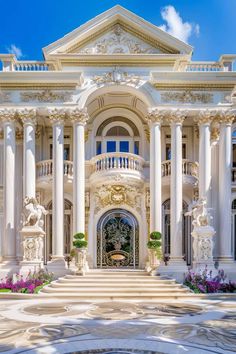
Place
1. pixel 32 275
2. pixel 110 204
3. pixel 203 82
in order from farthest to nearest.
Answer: pixel 110 204 → pixel 203 82 → pixel 32 275

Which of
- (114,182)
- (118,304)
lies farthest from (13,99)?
(118,304)

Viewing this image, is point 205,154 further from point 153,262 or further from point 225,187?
point 153,262

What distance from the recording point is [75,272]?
18.9 metres

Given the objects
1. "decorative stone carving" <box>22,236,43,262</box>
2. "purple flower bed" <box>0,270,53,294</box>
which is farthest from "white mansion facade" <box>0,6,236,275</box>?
"purple flower bed" <box>0,270,53,294</box>

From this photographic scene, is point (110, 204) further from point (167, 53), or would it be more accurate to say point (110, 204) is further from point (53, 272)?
point (167, 53)

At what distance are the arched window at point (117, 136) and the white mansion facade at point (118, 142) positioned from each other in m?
0.06

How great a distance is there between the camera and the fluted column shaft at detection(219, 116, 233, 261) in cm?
2033

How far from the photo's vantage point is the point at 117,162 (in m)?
21.3

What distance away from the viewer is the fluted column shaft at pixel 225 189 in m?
20.3

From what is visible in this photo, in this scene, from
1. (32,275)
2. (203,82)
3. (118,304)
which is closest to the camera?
(118,304)

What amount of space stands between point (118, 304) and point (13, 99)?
11009 mm

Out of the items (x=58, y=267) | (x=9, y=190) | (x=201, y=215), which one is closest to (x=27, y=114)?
(x=9, y=190)

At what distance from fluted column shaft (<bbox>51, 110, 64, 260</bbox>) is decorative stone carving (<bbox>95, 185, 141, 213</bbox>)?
8.41ft

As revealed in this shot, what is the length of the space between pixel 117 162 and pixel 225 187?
5164mm
